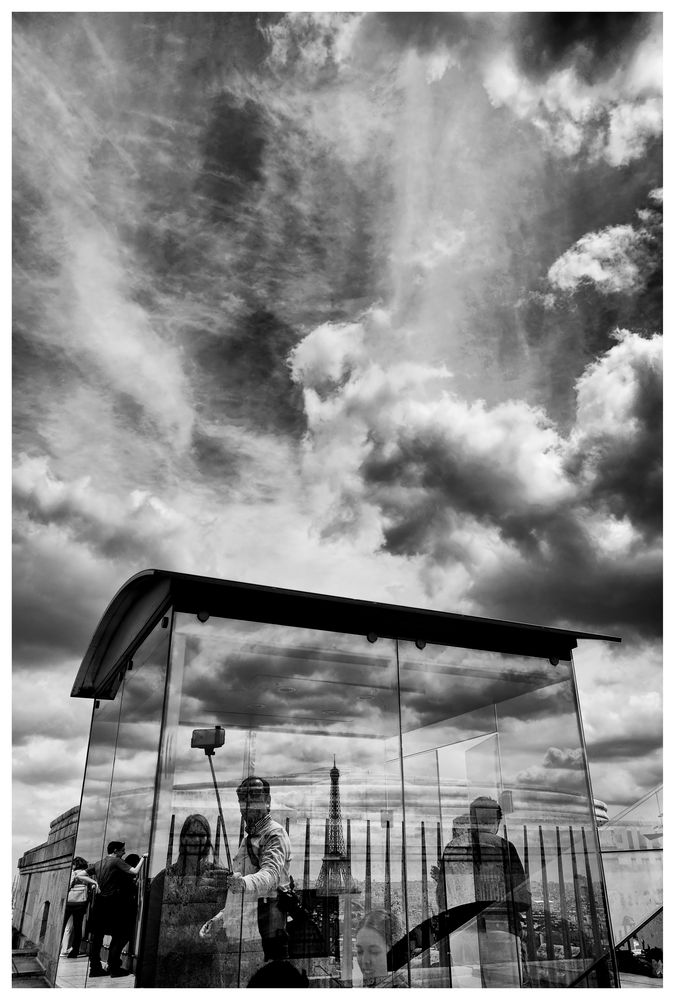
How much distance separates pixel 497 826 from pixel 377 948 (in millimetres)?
1708

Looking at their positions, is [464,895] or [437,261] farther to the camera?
[437,261]

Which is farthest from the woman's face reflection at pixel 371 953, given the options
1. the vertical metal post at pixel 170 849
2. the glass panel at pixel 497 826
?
the vertical metal post at pixel 170 849

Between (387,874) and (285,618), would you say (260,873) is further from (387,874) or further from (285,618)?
(285,618)

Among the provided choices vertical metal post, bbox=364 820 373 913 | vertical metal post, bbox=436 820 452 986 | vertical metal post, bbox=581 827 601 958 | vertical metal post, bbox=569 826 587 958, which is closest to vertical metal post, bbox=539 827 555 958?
vertical metal post, bbox=569 826 587 958

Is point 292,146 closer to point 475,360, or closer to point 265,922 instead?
point 475,360

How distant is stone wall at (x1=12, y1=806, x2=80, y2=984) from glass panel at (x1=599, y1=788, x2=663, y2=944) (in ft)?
24.6

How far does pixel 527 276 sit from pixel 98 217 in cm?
1746

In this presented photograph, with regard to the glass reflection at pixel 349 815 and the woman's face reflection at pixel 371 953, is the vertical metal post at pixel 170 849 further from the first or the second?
the woman's face reflection at pixel 371 953

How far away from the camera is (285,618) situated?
689 centimetres

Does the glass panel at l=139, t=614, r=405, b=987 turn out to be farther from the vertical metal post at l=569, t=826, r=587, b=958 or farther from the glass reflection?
the vertical metal post at l=569, t=826, r=587, b=958

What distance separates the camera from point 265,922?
5922 mm

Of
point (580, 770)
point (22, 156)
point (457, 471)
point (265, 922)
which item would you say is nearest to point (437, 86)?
point (22, 156)

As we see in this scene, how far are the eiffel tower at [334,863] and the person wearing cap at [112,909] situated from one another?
158 cm

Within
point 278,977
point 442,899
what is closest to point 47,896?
point 278,977
